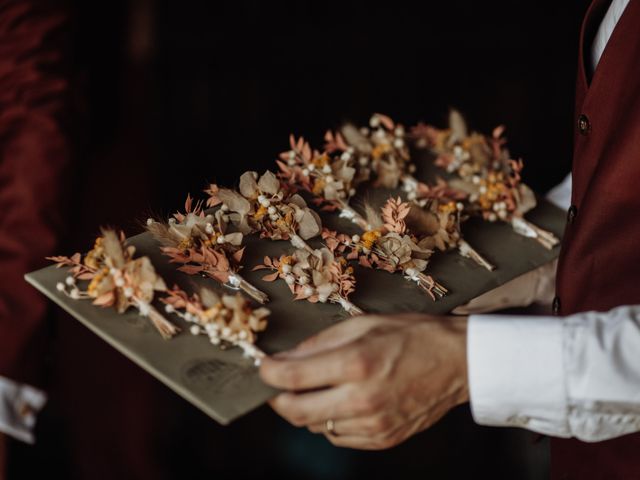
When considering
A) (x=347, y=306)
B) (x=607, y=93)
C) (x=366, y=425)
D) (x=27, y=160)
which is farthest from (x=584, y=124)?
(x=27, y=160)

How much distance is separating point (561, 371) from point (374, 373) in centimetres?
22

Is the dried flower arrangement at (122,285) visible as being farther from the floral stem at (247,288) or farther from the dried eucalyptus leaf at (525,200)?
the dried eucalyptus leaf at (525,200)

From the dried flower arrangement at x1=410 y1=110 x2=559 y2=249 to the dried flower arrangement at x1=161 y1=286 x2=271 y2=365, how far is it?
0.49 metres

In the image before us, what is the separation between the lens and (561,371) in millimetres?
871

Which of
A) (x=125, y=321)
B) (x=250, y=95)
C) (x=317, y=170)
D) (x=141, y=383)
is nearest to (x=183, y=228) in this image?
(x=125, y=321)

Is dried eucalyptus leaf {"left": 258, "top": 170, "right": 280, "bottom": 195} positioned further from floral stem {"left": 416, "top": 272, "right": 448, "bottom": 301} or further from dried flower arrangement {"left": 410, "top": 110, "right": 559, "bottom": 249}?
dried flower arrangement {"left": 410, "top": 110, "right": 559, "bottom": 249}

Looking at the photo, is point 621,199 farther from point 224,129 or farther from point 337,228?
point 224,129

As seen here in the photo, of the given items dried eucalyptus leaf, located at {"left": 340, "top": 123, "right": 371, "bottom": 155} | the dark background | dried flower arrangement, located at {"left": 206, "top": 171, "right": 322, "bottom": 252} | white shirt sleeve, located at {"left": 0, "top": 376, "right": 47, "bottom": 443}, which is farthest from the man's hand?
the dark background

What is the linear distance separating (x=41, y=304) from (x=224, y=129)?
1.66 m

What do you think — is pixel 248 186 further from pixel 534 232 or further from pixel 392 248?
pixel 534 232

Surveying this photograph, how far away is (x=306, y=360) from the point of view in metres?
0.85

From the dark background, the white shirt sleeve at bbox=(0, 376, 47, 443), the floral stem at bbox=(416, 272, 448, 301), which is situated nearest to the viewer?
the floral stem at bbox=(416, 272, 448, 301)

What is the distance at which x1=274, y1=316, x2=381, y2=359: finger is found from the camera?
882 millimetres

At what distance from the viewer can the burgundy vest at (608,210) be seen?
98 cm
